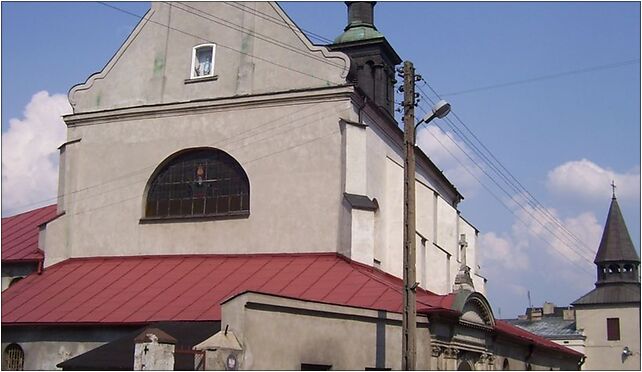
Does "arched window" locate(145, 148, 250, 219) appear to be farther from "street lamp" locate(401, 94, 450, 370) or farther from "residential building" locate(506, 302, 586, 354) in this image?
"residential building" locate(506, 302, 586, 354)

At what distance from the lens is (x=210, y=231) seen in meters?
24.9

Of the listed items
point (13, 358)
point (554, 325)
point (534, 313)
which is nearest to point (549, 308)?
point (534, 313)

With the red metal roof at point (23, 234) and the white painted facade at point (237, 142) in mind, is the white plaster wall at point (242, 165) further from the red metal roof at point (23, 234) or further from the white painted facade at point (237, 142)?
the red metal roof at point (23, 234)

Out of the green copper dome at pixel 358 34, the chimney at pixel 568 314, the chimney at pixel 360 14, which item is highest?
the chimney at pixel 360 14

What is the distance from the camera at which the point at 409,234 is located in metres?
16.5

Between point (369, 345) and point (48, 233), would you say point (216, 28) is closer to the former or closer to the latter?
point (48, 233)

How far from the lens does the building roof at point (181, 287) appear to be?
20625mm

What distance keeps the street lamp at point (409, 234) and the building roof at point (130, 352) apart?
12.8 ft

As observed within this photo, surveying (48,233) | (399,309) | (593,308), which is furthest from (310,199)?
(593,308)

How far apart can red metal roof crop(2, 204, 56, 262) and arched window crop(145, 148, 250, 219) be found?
407cm

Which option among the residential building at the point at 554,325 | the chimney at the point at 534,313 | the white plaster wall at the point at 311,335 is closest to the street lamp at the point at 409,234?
the white plaster wall at the point at 311,335

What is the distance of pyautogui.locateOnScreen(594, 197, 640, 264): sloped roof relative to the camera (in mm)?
65062

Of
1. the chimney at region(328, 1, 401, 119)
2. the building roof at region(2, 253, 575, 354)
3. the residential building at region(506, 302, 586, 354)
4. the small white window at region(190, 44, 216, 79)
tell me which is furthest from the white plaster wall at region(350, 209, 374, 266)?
the residential building at region(506, 302, 586, 354)

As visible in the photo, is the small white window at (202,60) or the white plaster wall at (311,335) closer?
the white plaster wall at (311,335)
